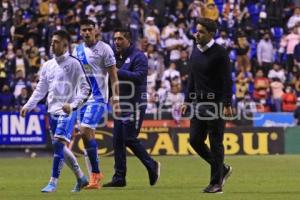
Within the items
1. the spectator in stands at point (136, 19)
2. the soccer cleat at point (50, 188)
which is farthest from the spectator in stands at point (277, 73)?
the soccer cleat at point (50, 188)

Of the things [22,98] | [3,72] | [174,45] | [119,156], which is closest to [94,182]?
[119,156]

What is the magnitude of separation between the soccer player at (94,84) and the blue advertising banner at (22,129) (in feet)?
42.9

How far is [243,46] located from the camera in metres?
31.6

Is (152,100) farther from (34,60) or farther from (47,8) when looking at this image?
(47,8)

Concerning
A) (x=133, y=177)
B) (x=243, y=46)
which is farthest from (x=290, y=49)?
(x=133, y=177)

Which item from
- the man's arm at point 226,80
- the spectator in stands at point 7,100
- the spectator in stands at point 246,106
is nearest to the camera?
the man's arm at point 226,80

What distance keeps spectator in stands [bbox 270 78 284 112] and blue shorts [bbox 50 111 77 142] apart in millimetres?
16168

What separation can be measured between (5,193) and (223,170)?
9.60ft

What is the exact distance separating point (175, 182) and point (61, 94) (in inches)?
112

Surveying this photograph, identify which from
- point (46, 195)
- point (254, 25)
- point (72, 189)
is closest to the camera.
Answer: point (46, 195)

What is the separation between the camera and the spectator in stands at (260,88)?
2908 centimetres

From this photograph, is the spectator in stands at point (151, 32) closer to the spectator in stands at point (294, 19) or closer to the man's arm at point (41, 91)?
the spectator in stands at point (294, 19)

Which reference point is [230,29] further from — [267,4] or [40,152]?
[40,152]

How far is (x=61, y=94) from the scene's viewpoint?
42.1ft
